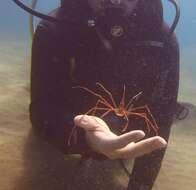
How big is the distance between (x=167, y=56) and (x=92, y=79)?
30.5 inches

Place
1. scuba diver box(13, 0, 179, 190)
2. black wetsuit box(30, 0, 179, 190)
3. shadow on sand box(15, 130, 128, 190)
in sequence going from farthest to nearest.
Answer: shadow on sand box(15, 130, 128, 190)
black wetsuit box(30, 0, 179, 190)
scuba diver box(13, 0, 179, 190)

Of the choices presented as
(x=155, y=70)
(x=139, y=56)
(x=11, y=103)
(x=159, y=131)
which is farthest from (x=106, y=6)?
(x=11, y=103)

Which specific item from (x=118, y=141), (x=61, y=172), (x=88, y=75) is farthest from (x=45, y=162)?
(x=118, y=141)

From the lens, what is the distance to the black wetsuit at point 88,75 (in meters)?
3.36

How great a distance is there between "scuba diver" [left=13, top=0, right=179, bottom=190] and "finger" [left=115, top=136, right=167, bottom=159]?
88 centimetres

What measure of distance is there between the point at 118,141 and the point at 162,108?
1.59 meters

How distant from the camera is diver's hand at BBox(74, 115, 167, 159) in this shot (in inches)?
81.0

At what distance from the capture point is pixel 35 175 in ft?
13.7

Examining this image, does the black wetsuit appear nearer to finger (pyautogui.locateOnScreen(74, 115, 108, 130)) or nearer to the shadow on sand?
the shadow on sand

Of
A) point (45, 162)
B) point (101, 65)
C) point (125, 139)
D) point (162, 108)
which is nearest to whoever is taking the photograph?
point (125, 139)

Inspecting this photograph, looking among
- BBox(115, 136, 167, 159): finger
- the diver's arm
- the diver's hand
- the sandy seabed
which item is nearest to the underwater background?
the sandy seabed

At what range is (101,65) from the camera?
3369 millimetres

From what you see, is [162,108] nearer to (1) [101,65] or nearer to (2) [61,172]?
(1) [101,65]

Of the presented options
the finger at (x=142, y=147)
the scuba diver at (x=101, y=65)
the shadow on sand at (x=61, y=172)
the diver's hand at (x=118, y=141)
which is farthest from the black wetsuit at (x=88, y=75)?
the finger at (x=142, y=147)
